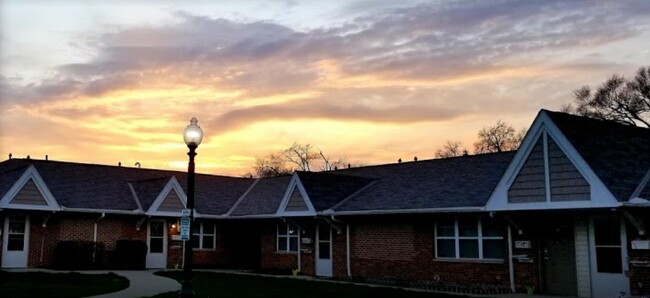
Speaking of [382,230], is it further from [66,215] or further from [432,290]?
[66,215]

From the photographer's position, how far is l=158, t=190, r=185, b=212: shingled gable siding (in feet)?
102

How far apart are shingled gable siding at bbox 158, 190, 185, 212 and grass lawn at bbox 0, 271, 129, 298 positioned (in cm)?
674

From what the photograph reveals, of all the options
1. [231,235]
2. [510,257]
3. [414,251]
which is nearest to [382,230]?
[414,251]

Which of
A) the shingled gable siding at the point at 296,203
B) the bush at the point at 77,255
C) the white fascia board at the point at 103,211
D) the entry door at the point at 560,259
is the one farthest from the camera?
the white fascia board at the point at 103,211

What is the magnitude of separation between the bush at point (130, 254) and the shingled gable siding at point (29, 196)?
367 centimetres

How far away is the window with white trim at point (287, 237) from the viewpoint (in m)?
28.5

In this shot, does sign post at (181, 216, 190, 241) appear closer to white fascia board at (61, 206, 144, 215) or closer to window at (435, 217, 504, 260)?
window at (435, 217, 504, 260)

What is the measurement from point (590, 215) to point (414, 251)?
6.37 metres

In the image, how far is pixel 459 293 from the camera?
63.0 feet

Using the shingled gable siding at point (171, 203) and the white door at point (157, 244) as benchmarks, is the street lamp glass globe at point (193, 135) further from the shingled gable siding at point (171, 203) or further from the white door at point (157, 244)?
the white door at point (157, 244)

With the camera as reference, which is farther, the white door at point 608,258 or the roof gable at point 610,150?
the white door at point 608,258

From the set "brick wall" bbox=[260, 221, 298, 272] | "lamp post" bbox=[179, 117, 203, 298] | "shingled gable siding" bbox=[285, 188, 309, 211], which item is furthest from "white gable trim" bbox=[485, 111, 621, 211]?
"brick wall" bbox=[260, 221, 298, 272]

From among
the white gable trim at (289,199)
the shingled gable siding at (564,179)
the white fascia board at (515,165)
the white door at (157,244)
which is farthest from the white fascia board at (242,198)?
the shingled gable siding at (564,179)

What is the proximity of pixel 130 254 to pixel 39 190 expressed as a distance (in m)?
4.57
